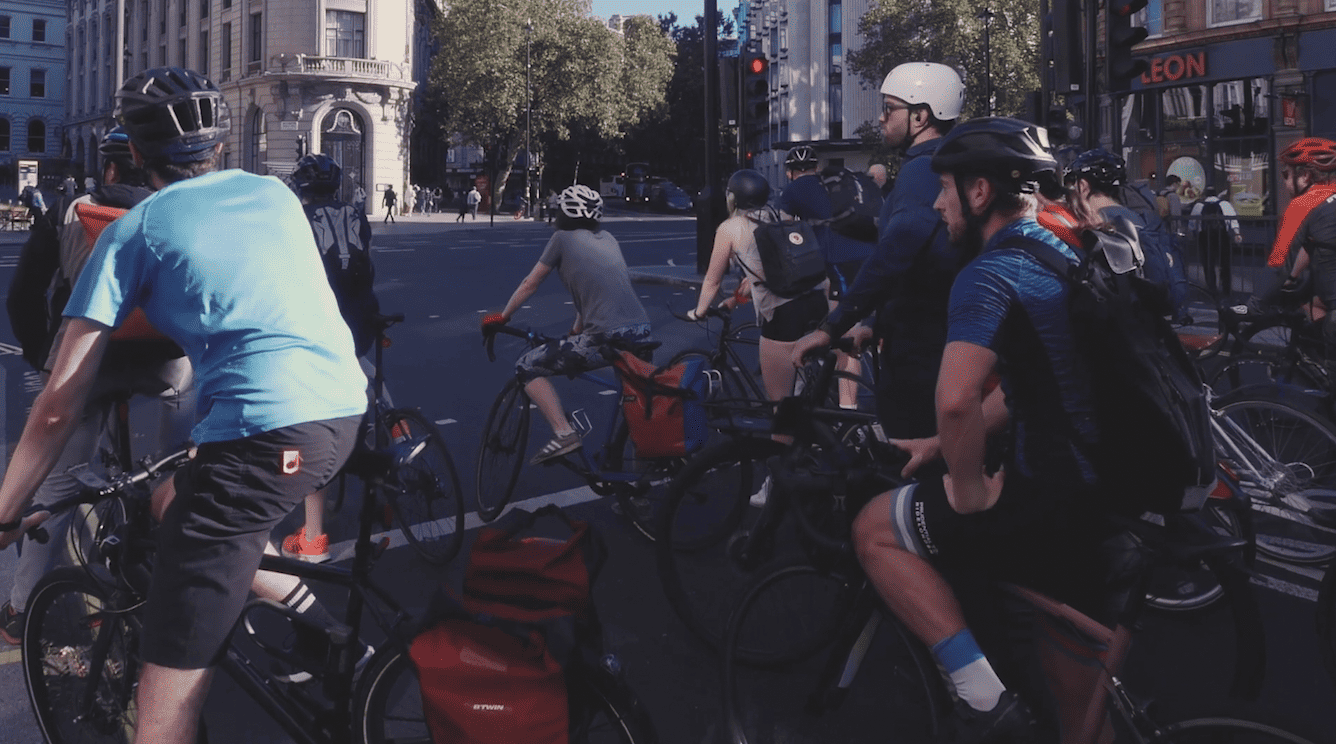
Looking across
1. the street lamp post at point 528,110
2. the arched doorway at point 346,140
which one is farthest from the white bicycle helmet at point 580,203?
the arched doorway at point 346,140

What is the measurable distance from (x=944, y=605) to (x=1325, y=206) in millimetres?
5209

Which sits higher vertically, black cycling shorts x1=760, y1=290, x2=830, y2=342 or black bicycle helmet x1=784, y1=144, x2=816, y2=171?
black bicycle helmet x1=784, y1=144, x2=816, y2=171

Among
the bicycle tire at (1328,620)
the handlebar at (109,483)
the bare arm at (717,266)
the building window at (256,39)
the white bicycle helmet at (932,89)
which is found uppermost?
the building window at (256,39)

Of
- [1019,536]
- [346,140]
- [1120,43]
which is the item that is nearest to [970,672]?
[1019,536]

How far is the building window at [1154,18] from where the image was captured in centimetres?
2775

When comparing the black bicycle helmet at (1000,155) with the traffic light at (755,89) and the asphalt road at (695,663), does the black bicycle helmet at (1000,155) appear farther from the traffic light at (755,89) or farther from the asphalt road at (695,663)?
the traffic light at (755,89)

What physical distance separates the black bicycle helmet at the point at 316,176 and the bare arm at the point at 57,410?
3353mm

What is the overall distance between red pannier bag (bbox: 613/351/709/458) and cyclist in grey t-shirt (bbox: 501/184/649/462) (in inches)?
12.4

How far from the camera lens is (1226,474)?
464cm

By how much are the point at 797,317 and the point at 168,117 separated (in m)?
4.34

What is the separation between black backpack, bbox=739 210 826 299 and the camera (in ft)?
21.4

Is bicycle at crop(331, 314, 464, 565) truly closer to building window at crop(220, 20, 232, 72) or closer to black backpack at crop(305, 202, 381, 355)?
black backpack at crop(305, 202, 381, 355)

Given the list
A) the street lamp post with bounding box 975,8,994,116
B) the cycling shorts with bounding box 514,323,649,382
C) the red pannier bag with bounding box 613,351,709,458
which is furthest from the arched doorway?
the red pannier bag with bounding box 613,351,709,458

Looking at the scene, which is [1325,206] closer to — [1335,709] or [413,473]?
[1335,709]
